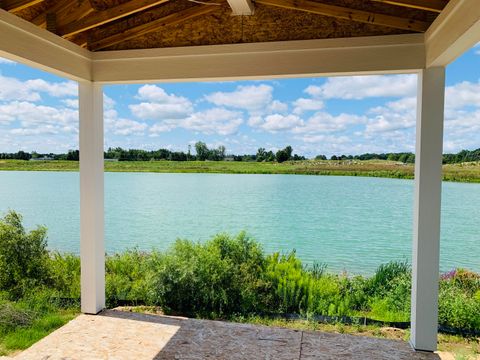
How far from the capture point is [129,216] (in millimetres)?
6961

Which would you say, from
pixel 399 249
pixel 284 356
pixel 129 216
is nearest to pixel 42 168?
pixel 129 216

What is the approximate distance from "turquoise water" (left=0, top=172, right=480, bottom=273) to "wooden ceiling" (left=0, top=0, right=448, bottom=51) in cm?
280

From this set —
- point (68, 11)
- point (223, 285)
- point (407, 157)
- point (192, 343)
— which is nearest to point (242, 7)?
point (68, 11)

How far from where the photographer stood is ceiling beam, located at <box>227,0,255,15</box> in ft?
11.0

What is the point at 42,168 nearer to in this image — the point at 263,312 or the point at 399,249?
the point at 263,312

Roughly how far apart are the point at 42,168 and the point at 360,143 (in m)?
5.78

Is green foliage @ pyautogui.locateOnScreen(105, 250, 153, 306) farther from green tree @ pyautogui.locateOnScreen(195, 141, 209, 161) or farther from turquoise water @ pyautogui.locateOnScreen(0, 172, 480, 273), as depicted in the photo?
green tree @ pyautogui.locateOnScreen(195, 141, 209, 161)

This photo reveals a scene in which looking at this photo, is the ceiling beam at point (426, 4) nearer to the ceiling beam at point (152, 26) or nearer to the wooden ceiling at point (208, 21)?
the wooden ceiling at point (208, 21)

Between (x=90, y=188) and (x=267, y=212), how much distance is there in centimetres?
326

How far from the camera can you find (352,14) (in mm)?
3354

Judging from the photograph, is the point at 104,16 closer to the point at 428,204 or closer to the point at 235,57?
the point at 235,57

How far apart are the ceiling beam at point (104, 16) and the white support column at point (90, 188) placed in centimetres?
64

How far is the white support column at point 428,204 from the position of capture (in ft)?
11.1

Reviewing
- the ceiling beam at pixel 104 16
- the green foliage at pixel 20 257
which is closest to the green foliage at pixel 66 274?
the green foliage at pixel 20 257
